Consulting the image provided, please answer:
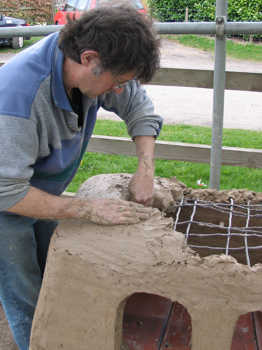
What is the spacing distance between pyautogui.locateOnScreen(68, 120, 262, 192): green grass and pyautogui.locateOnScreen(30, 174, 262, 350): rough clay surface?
2.41 metres

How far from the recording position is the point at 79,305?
1.82 metres

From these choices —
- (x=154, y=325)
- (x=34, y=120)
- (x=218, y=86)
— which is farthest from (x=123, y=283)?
(x=218, y=86)

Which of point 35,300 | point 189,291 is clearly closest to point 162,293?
point 189,291

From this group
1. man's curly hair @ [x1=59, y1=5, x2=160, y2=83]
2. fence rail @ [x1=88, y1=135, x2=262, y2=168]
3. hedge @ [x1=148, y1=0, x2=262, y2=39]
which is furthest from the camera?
hedge @ [x1=148, y1=0, x2=262, y2=39]

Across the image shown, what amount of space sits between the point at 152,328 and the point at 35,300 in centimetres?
61

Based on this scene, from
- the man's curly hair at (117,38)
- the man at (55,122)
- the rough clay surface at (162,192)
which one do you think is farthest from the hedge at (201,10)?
the man's curly hair at (117,38)

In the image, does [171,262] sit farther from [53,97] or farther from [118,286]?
[53,97]

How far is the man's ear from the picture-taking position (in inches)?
61.3

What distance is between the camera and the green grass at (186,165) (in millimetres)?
4273

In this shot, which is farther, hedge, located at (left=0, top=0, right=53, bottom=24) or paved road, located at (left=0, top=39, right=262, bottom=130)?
hedge, located at (left=0, top=0, right=53, bottom=24)

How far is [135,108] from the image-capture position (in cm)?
222

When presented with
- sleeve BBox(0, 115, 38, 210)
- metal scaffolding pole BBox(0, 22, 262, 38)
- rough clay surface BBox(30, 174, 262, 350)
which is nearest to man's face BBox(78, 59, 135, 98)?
sleeve BBox(0, 115, 38, 210)

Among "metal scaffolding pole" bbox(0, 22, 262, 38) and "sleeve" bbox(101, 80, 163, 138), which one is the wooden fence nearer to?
"metal scaffolding pole" bbox(0, 22, 262, 38)

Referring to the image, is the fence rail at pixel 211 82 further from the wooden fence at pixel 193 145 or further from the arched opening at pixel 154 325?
the arched opening at pixel 154 325
